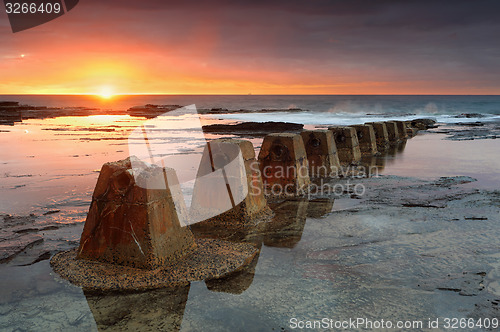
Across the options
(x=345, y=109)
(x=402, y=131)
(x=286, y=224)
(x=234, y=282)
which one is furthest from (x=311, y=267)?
(x=345, y=109)

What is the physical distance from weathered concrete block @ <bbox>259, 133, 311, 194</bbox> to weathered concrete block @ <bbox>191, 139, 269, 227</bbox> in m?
1.56

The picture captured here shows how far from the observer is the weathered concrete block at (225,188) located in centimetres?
501

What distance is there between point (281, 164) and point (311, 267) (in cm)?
322

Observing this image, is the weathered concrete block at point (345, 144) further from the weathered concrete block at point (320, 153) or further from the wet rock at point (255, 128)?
the wet rock at point (255, 128)

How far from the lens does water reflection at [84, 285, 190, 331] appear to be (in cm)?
267

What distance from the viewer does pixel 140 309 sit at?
288cm

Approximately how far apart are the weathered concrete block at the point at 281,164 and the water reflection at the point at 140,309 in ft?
12.0

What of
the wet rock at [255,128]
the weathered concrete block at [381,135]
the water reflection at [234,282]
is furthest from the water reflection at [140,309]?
the wet rock at [255,128]

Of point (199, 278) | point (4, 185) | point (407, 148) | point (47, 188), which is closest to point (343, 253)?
point (199, 278)

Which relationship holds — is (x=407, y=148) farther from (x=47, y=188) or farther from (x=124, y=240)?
(x=124, y=240)

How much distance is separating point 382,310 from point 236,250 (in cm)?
157

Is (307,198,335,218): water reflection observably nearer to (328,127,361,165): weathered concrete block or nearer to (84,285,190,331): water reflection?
(84,285,190,331): water reflection

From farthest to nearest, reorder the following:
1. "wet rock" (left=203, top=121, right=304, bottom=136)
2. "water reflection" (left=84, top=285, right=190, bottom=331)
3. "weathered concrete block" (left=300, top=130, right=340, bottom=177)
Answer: "wet rock" (left=203, top=121, right=304, bottom=136) < "weathered concrete block" (left=300, top=130, right=340, bottom=177) < "water reflection" (left=84, top=285, right=190, bottom=331)

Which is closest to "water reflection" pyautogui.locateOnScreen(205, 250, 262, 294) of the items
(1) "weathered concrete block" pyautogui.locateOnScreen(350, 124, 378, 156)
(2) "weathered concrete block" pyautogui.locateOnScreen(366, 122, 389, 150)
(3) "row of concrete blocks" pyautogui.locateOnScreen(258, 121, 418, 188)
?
(3) "row of concrete blocks" pyautogui.locateOnScreen(258, 121, 418, 188)
